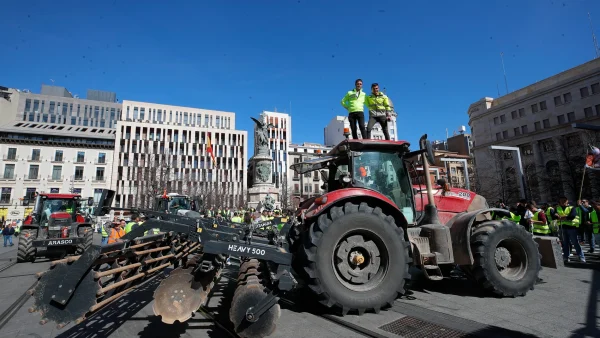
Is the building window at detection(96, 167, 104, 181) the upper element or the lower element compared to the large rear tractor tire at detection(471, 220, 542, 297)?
upper

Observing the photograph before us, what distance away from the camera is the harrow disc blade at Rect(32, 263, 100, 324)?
2.61 metres

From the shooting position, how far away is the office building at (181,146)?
66.2 meters

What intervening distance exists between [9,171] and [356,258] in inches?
2684

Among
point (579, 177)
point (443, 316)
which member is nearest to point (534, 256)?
point (443, 316)

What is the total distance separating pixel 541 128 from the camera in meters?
48.0

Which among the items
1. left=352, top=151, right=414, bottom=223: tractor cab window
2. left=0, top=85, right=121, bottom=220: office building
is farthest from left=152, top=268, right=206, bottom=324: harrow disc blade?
left=0, top=85, right=121, bottom=220: office building

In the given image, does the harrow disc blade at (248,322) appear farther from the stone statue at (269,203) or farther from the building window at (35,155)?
the building window at (35,155)

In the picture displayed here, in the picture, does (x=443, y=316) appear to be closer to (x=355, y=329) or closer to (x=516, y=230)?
(x=355, y=329)

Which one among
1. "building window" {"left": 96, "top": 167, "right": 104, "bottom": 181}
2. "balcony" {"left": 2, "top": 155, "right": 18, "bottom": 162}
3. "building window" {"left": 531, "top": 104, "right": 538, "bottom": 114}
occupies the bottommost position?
"building window" {"left": 96, "top": 167, "right": 104, "bottom": 181}

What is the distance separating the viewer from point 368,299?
4117 mm

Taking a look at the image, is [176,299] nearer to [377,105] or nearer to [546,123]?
[377,105]

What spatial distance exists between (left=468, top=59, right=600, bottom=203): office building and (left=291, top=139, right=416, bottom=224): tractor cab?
3820 cm

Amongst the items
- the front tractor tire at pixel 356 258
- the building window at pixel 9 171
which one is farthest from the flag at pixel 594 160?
Answer: the building window at pixel 9 171

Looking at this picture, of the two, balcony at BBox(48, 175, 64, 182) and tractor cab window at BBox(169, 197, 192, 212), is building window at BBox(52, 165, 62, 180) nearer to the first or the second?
balcony at BBox(48, 175, 64, 182)
